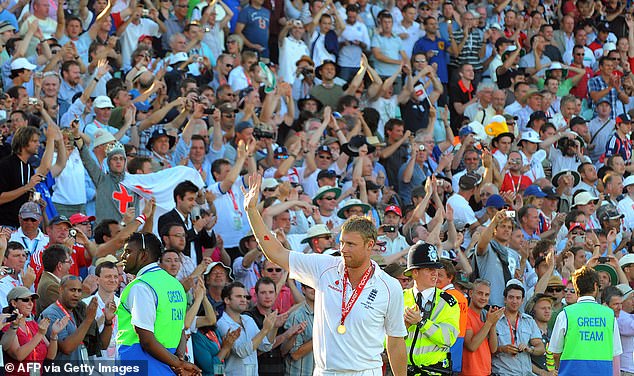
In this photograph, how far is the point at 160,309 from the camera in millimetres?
8727

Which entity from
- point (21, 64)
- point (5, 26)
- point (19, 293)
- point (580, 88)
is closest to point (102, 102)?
point (21, 64)

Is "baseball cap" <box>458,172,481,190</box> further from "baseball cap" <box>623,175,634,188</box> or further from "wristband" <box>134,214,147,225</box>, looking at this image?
"wristband" <box>134,214,147,225</box>

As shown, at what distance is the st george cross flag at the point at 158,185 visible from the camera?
12578 mm

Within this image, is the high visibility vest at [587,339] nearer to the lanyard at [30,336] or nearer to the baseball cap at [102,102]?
the lanyard at [30,336]

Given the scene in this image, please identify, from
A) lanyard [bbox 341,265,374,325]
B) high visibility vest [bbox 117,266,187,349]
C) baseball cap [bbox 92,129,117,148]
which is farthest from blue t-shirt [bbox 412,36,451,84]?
lanyard [bbox 341,265,374,325]

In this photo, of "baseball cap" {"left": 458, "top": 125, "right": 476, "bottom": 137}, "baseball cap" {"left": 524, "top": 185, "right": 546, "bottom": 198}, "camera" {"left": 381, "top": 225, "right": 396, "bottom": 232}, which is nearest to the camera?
"camera" {"left": 381, "top": 225, "right": 396, "bottom": 232}

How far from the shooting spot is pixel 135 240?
29.3 ft

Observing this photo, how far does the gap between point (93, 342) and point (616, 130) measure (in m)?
11.7

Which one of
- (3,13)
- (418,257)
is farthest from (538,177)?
(418,257)

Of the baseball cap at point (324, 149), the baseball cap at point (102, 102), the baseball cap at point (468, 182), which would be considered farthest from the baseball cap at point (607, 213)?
the baseball cap at point (102, 102)

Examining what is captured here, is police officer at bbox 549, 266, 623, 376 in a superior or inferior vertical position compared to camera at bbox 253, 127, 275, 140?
superior

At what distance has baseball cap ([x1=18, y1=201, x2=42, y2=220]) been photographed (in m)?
11.5

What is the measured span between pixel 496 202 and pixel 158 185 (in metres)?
4.15

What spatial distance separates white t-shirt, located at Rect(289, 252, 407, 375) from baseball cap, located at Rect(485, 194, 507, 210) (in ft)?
22.3
